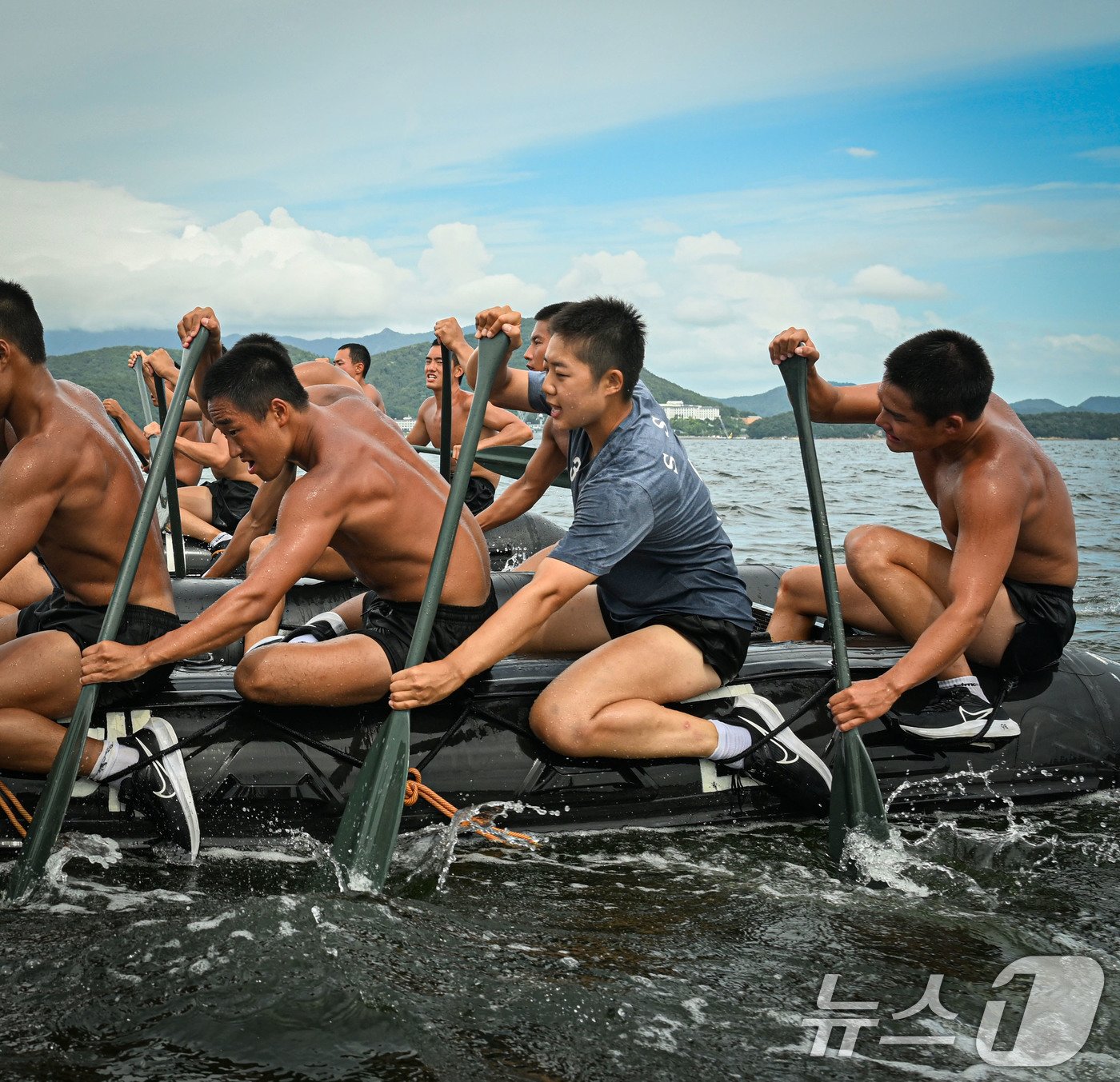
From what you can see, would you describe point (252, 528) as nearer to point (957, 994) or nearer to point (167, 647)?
point (167, 647)

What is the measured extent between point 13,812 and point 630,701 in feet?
7.60

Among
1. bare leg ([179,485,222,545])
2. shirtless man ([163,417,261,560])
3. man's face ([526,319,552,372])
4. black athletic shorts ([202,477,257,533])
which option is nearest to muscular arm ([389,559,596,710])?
man's face ([526,319,552,372])

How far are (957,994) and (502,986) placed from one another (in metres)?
1.32

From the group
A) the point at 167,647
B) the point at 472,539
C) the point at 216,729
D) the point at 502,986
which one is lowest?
the point at 502,986

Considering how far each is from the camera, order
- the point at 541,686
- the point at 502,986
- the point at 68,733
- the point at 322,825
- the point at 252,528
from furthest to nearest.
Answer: the point at 252,528 → the point at 541,686 → the point at 322,825 → the point at 68,733 → the point at 502,986

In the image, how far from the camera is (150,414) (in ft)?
35.1

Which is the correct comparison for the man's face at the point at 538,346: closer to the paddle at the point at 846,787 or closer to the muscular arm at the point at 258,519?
the muscular arm at the point at 258,519

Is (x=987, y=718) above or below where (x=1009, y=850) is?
above

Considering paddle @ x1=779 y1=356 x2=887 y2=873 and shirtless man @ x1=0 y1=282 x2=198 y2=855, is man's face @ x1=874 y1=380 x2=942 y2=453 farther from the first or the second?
shirtless man @ x1=0 y1=282 x2=198 y2=855

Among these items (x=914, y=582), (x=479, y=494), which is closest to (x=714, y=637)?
(x=914, y=582)

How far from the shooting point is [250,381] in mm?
4168

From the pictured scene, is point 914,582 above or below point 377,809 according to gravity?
above

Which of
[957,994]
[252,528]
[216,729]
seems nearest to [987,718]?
[957,994]

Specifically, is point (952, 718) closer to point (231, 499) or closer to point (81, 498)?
point (81, 498)
